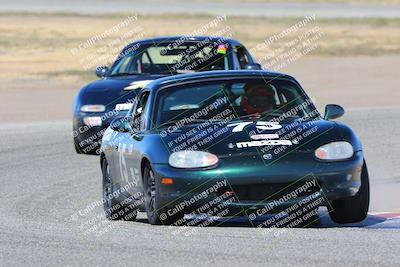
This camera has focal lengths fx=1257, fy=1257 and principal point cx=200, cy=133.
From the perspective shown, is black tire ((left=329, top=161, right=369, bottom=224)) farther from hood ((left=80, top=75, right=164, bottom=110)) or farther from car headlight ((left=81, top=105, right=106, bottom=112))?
car headlight ((left=81, top=105, right=106, bottom=112))

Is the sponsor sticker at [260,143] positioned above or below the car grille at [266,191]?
above

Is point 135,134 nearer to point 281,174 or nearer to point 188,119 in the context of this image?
point 188,119

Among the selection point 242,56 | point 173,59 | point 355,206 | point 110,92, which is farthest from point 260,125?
point 242,56

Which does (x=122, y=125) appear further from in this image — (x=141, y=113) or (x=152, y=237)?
(x=152, y=237)

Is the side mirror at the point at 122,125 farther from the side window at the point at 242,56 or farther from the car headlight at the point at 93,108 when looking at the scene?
the side window at the point at 242,56

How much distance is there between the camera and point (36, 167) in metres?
15.4

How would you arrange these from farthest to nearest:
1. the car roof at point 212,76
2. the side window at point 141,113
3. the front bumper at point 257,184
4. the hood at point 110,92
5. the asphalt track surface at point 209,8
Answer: the asphalt track surface at point 209,8 → the hood at point 110,92 → the car roof at point 212,76 → the side window at point 141,113 → the front bumper at point 257,184

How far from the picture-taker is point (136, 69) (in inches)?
686

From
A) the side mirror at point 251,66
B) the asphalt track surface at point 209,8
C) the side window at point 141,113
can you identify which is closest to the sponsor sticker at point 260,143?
the side window at point 141,113

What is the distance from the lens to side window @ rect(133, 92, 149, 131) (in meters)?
10.5

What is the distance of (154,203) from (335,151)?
142 cm

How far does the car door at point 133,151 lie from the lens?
10.1 metres

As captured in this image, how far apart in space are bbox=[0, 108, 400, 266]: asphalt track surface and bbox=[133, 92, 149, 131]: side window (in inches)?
32.5

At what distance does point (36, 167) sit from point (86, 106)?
1.46m
